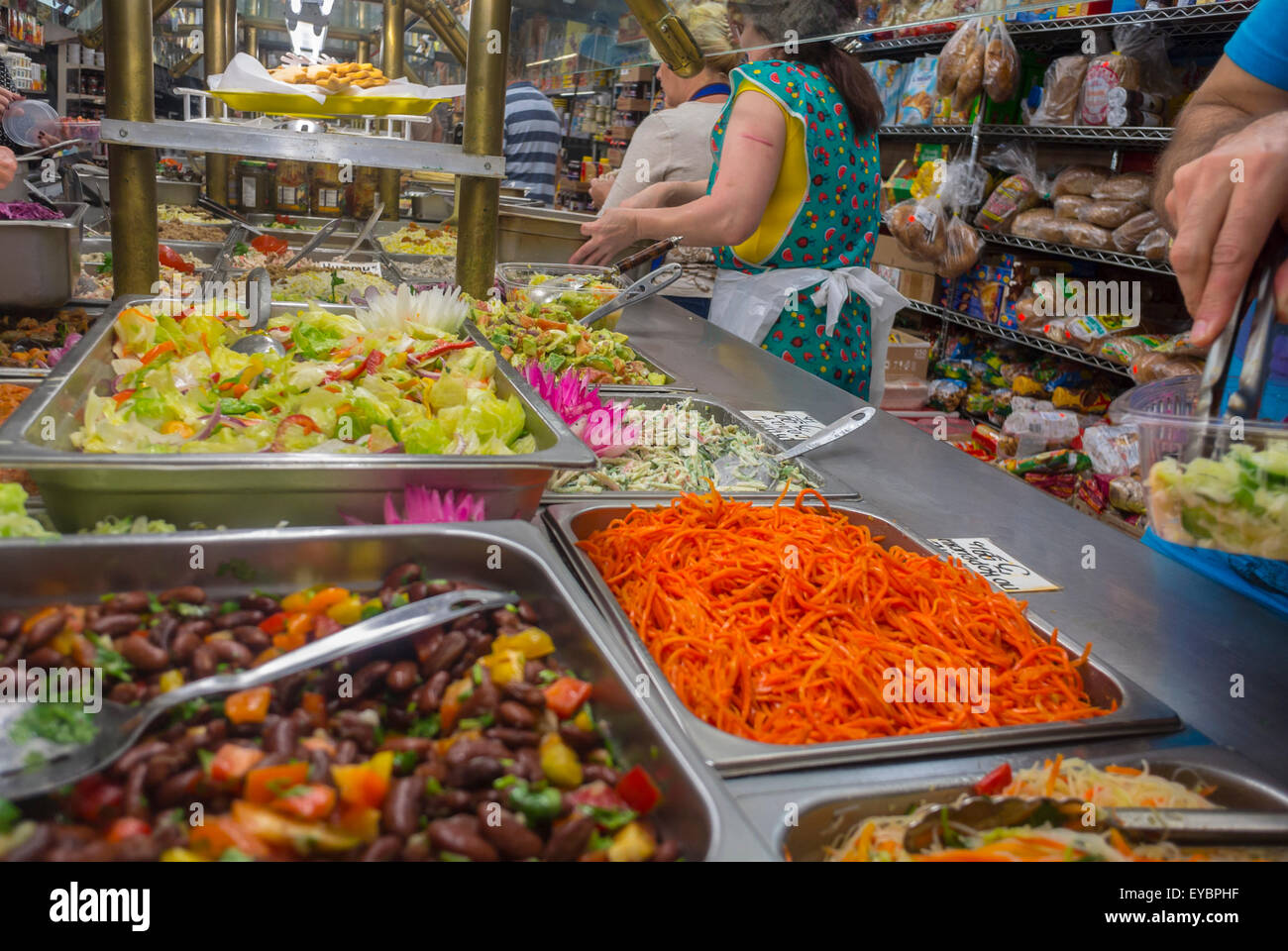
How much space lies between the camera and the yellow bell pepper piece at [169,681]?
0.88 meters

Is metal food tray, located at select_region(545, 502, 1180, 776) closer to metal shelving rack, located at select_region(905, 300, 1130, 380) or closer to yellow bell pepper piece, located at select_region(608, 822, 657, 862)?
yellow bell pepper piece, located at select_region(608, 822, 657, 862)

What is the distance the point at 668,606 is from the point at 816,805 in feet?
1.46

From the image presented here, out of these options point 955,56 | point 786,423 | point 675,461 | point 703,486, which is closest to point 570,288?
point 786,423

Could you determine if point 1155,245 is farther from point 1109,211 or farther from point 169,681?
point 169,681

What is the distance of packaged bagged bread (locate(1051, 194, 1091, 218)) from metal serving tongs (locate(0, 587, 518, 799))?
14.8 feet

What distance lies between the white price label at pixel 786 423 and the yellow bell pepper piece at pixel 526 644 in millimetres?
1276

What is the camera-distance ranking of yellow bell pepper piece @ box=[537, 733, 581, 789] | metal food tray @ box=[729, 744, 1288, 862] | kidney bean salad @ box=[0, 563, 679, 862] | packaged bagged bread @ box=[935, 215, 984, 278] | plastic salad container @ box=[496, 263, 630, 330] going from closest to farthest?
kidney bean salad @ box=[0, 563, 679, 862]
yellow bell pepper piece @ box=[537, 733, 581, 789]
metal food tray @ box=[729, 744, 1288, 862]
plastic salad container @ box=[496, 263, 630, 330]
packaged bagged bread @ box=[935, 215, 984, 278]

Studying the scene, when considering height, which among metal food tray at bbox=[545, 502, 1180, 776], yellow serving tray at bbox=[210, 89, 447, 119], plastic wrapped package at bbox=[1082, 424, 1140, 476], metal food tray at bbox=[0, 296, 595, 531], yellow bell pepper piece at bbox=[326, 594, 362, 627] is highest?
yellow serving tray at bbox=[210, 89, 447, 119]

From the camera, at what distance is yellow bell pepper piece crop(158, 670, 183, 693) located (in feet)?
2.87

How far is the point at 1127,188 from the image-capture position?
4.35m

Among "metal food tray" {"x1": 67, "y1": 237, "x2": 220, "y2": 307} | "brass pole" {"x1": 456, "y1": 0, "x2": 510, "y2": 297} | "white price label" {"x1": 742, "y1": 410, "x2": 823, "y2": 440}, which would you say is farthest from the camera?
"metal food tray" {"x1": 67, "y1": 237, "x2": 220, "y2": 307}

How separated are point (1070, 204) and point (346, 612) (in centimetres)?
468

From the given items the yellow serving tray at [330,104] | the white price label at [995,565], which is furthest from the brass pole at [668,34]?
the white price label at [995,565]

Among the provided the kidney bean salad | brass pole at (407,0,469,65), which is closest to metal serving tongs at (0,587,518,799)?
the kidney bean salad
